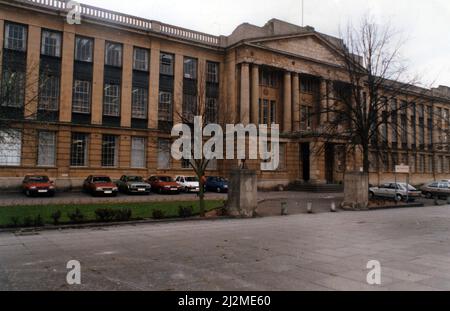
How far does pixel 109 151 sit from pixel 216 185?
1071 centimetres

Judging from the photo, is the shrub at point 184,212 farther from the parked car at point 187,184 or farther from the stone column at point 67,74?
the stone column at point 67,74

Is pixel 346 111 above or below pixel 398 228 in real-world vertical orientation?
above

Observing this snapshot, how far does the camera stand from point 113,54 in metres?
37.2

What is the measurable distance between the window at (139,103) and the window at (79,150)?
5508 mm

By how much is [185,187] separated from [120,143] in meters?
7.92

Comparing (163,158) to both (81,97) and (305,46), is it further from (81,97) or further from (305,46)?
(305,46)

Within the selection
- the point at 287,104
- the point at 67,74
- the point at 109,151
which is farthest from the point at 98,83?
the point at 287,104

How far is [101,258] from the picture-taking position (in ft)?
29.9

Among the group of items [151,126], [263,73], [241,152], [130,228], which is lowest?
[130,228]

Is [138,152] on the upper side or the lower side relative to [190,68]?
lower

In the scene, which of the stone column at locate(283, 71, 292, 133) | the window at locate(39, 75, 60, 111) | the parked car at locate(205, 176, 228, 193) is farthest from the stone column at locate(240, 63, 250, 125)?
the window at locate(39, 75, 60, 111)

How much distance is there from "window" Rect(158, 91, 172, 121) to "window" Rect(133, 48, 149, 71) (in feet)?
10.4
